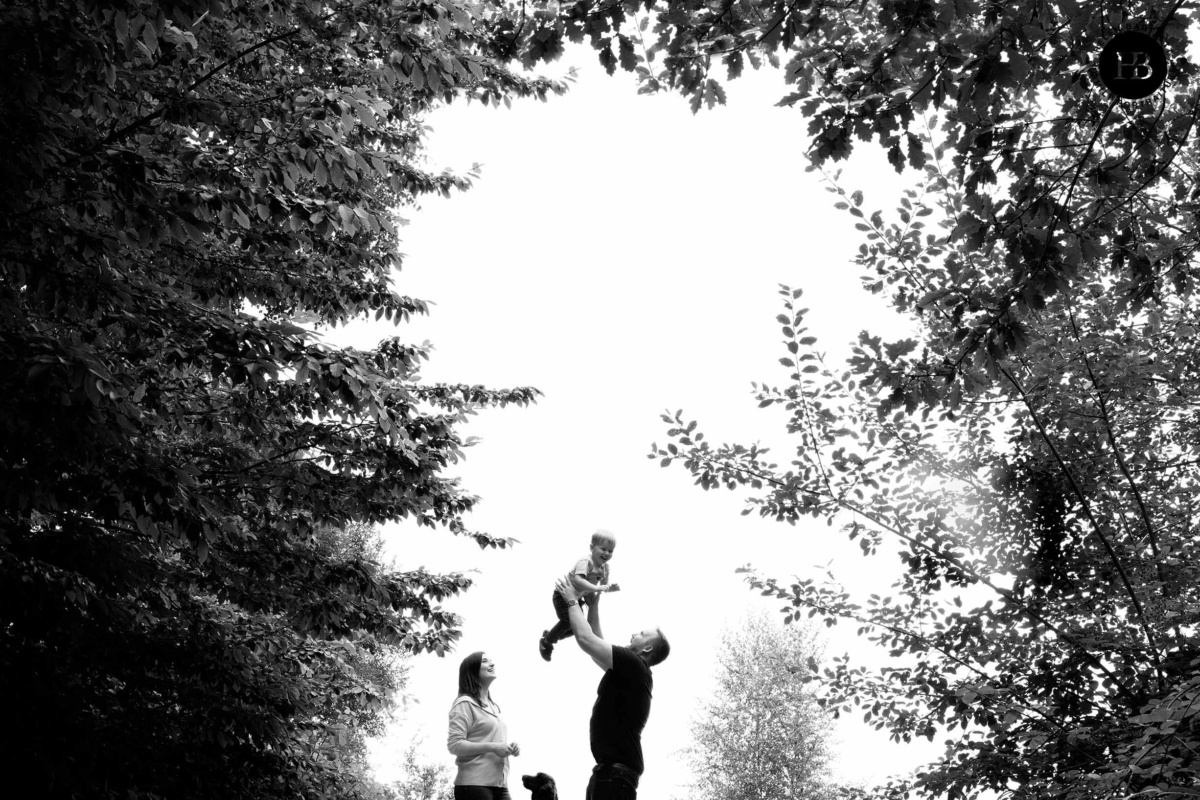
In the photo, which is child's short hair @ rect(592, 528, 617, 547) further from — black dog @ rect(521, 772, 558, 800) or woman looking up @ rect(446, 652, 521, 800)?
woman looking up @ rect(446, 652, 521, 800)

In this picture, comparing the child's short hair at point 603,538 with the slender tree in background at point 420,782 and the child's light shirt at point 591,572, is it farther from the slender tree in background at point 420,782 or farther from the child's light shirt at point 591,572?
the slender tree in background at point 420,782

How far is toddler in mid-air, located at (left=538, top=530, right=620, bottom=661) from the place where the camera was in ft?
14.1

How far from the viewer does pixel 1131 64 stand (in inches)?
144

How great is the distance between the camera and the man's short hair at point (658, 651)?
4453mm

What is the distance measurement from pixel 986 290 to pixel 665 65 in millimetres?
1935

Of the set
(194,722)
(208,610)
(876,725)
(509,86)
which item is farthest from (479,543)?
(509,86)

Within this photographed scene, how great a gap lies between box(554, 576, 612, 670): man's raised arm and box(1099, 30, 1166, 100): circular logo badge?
9.96ft

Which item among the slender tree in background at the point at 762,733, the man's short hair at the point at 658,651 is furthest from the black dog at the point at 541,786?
the slender tree in background at the point at 762,733

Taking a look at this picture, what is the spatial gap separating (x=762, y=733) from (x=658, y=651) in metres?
27.3

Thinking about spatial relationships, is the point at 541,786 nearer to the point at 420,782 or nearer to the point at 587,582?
the point at 587,582

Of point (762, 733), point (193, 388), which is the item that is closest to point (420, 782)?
point (762, 733)

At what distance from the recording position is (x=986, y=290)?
183 inches

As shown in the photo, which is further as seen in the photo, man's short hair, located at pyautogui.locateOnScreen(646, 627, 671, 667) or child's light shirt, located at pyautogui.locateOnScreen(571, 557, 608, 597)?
man's short hair, located at pyautogui.locateOnScreen(646, 627, 671, 667)

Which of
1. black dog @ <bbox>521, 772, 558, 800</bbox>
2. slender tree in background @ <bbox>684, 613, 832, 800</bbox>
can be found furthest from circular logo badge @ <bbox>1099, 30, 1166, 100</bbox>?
slender tree in background @ <bbox>684, 613, 832, 800</bbox>
